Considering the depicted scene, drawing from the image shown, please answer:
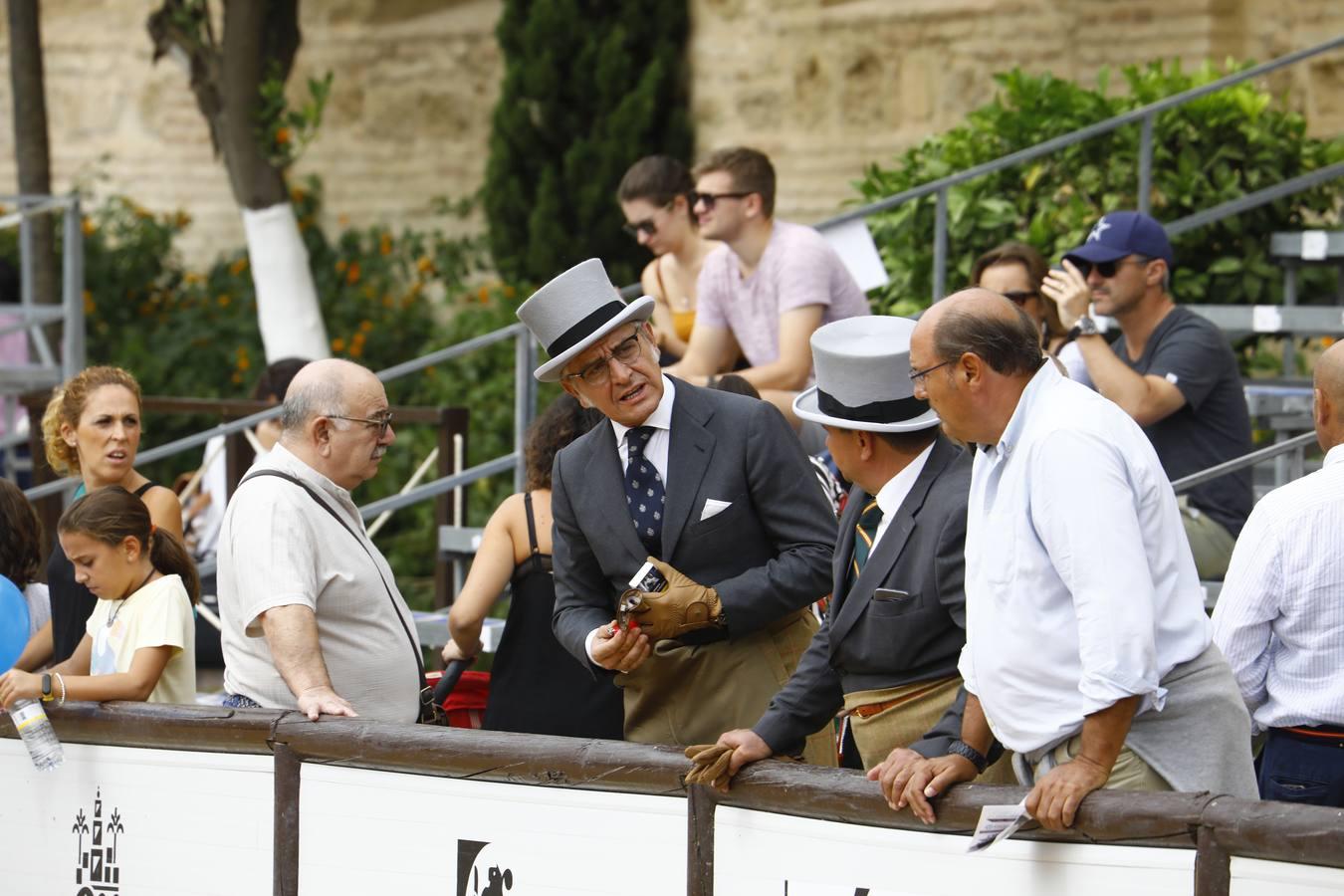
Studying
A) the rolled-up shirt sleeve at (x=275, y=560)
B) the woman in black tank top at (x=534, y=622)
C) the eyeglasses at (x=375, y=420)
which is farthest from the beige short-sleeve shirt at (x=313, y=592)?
the woman in black tank top at (x=534, y=622)

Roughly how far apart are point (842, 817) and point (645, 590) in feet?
2.17

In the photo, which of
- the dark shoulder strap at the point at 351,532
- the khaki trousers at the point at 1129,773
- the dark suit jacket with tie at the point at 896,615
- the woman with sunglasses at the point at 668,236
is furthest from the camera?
the woman with sunglasses at the point at 668,236

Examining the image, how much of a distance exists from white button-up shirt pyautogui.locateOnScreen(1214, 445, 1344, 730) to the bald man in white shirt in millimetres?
554

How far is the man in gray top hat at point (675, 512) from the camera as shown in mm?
4234

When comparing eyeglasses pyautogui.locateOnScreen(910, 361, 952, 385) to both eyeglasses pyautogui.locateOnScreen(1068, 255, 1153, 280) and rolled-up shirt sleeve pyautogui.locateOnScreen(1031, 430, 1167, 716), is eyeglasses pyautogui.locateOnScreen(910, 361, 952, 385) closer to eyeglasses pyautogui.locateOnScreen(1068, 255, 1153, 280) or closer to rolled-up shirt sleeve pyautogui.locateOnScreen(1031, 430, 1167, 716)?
rolled-up shirt sleeve pyautogui.locateOnScreen(1031, 430, 1167, 716)

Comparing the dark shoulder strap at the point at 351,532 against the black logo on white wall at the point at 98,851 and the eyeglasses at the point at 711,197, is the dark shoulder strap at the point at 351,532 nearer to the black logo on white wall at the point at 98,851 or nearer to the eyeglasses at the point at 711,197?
the black logo on white wall at the point at 98,851

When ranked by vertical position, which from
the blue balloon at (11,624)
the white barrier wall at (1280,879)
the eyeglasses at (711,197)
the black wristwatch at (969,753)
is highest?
the eyeglasses at (711,197)

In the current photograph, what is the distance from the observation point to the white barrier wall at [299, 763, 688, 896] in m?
3.95

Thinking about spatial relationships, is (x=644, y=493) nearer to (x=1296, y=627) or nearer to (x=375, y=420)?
(x=375, y=420)

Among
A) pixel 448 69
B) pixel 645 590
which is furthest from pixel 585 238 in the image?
pixel 645 590

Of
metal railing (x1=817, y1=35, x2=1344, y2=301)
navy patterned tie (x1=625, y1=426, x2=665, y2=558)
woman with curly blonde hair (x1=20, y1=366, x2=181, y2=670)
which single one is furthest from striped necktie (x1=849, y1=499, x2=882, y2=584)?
metal railing (x1=817, y1=35, x2=1344, y2=301)

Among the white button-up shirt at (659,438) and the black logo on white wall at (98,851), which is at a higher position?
the white button-up shirt at (659,438)

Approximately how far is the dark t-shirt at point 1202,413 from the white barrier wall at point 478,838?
2.59m

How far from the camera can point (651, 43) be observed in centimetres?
1234
